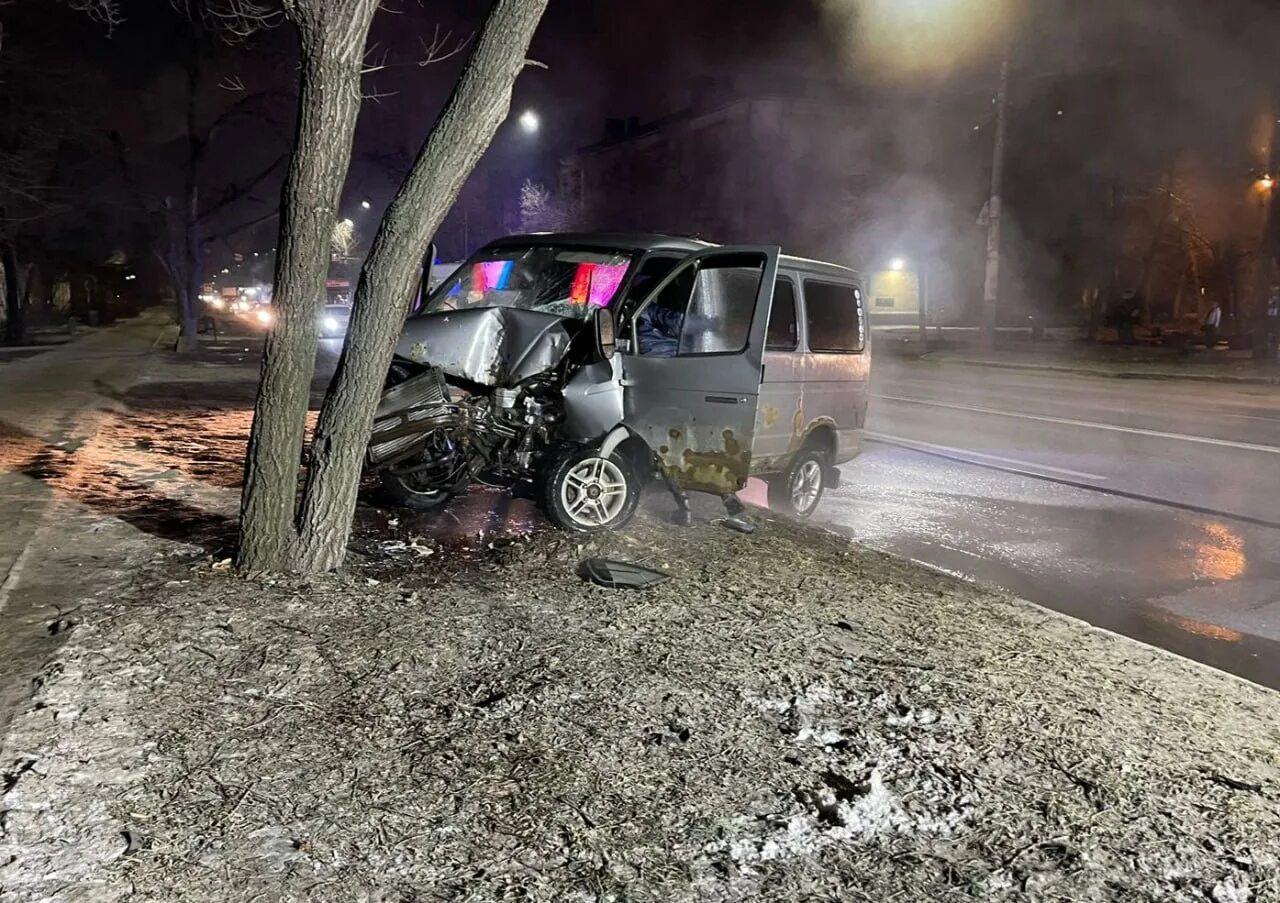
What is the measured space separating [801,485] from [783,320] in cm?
139

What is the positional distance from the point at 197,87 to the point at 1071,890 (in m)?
26.2

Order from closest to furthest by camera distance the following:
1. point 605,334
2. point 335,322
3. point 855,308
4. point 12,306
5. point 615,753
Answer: point 615,753
point 605,334
point 855,308
point 12,306
point 335,322

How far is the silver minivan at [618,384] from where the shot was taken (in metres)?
5.82

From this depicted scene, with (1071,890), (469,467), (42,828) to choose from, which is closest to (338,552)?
(469,467)

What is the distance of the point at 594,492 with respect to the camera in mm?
5941

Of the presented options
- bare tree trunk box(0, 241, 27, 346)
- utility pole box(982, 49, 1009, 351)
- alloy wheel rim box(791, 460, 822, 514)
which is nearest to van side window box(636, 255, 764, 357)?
alloy wheel rim box(791, 460, 822, 514)

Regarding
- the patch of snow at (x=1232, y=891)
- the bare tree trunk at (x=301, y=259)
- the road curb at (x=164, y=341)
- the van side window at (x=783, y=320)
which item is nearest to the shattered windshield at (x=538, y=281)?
the van side window at (x=783, y=320)

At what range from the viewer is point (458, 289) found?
723 cm

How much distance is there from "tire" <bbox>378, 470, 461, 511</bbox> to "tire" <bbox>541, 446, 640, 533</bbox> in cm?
77

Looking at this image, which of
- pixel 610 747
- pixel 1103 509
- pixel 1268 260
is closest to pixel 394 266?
pixel 610 747

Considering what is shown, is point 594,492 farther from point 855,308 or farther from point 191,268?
point 191,268

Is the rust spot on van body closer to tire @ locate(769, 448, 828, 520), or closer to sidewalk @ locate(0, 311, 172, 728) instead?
tire @ locate(769, 448, 828, 520)

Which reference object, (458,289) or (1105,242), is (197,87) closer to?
(458,289)

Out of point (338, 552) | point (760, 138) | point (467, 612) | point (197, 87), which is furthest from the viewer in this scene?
point (760, 138)
